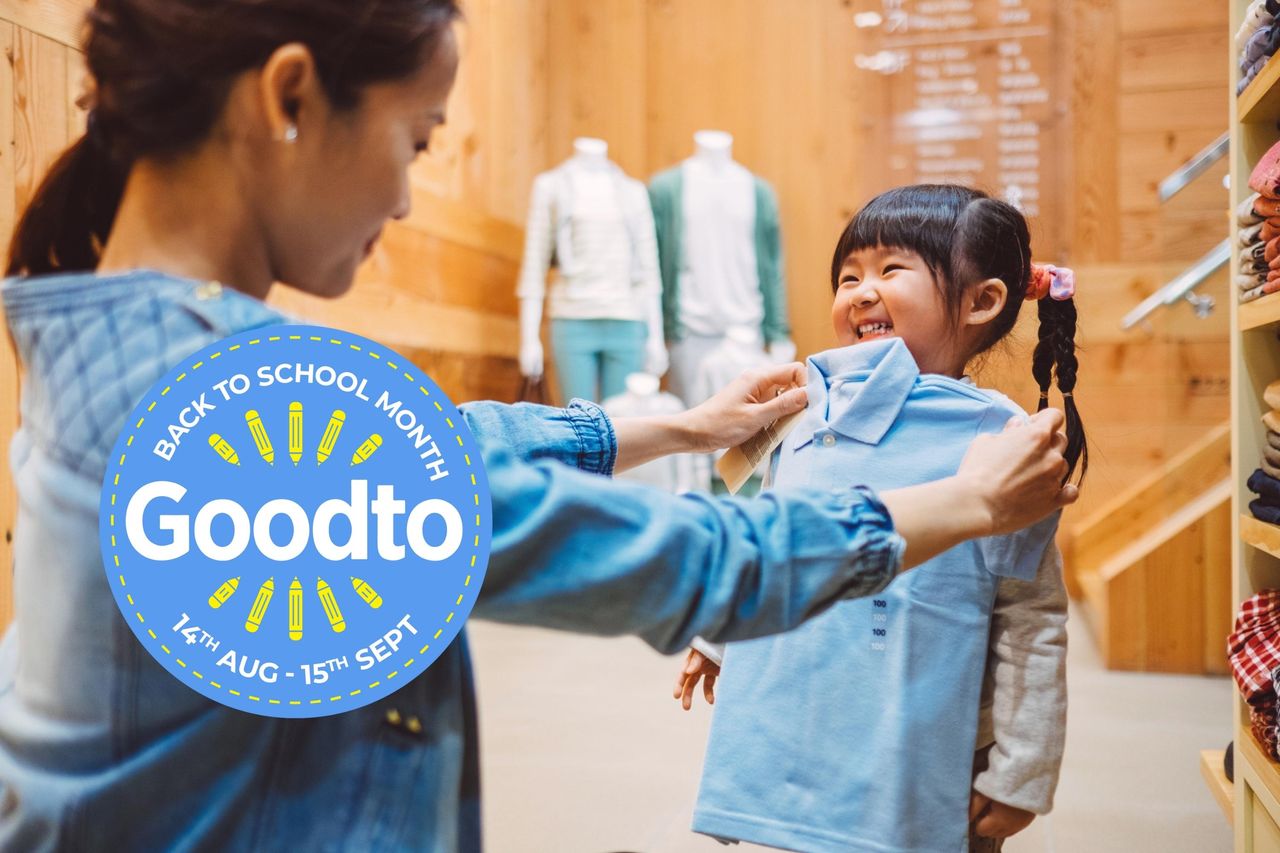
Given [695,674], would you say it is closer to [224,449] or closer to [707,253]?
[224,449]

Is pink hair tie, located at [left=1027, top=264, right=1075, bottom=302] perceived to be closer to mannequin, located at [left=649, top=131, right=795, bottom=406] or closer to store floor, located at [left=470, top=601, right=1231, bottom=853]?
store floor, located at [left=470, top=601, right=1231, bottom=853]

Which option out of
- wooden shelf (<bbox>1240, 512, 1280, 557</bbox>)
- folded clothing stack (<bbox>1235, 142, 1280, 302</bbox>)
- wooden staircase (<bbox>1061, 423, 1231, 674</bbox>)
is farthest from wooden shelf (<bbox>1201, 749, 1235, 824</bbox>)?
wooden staircase (<bbox>1061, 423, 1231, 674</bbox>)

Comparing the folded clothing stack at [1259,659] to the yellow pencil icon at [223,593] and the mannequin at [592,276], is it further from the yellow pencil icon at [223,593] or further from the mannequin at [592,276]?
the mannequin at [592,276]

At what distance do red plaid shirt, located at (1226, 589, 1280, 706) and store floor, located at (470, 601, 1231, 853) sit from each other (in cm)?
29

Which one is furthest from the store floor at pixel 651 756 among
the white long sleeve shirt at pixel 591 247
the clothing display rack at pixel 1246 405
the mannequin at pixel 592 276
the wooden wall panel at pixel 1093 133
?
the wooden wall panel at pixel 1093 133

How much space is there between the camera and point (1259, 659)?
4.16 feet

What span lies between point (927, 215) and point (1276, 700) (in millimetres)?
715

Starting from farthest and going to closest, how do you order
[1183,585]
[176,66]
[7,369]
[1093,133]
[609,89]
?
[609,89], [1093,133], [1183,585], [7,369], [176,66]

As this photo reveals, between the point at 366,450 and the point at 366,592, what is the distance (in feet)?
0.24

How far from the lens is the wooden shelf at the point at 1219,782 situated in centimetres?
142

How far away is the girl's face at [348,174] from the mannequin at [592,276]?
8.93 ft

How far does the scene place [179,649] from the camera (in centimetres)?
55

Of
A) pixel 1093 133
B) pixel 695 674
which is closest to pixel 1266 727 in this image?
pixel 695 674

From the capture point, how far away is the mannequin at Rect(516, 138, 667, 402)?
3357 mm
